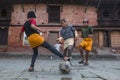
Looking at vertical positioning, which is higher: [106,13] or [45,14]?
[106,13]

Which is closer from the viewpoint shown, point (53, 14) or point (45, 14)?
point (45, 14)

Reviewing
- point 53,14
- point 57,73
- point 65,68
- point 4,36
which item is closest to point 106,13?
point 53,14

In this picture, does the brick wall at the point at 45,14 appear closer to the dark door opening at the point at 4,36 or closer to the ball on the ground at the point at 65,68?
the dark door opening at the point at 4,36

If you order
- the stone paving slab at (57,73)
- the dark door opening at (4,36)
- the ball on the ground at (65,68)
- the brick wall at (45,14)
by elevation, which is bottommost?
the stone paving slab at (57,73)

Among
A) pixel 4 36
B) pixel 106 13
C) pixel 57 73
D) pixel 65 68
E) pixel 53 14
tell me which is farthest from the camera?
pixel 106 13

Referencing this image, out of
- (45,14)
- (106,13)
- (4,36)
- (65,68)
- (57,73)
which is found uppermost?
(106,13)

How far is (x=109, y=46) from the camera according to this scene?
2670 cm

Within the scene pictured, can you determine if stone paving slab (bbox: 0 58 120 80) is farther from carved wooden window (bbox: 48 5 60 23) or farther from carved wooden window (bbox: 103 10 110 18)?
carved wooden window (bbox: 103 10 110 18)

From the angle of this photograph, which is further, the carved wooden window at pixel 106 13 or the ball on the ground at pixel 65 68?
the carved wooden window at pixel 106 13

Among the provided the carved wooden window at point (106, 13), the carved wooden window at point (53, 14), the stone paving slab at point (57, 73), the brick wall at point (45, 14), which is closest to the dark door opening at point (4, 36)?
the brick wall at point (45, 14)

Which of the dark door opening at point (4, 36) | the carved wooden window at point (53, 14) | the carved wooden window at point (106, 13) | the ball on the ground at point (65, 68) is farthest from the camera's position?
the carved wooden window at point (106, 13)

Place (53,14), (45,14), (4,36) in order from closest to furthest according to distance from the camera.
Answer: (4,36) < (45,14) < (53,14)

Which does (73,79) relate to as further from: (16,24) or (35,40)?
(16,24)

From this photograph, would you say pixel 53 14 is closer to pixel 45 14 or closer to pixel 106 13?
pixel 45 14
